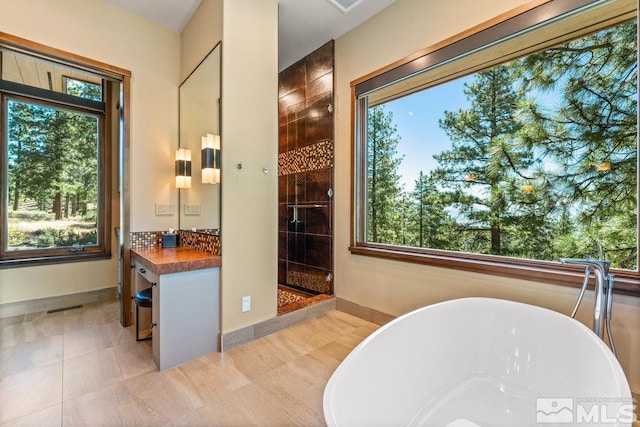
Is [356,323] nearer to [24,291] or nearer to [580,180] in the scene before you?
[580,180]

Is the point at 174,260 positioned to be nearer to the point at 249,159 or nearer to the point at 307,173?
the point at 249,159

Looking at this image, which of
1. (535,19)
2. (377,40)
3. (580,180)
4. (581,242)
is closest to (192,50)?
(377,40)

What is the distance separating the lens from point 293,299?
11.2ft

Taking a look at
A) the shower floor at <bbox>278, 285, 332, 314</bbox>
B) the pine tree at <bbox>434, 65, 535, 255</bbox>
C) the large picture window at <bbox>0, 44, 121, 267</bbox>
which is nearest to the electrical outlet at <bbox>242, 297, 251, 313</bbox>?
the shower floor at <bbox>278, 285, 332, 314</bbox>

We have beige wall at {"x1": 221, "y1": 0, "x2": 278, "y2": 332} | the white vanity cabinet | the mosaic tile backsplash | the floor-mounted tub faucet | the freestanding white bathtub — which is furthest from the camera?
the mosaic tile backsplash

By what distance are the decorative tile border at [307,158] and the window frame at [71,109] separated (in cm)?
185

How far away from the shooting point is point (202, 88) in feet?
8.59

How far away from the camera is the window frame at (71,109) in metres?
2.36

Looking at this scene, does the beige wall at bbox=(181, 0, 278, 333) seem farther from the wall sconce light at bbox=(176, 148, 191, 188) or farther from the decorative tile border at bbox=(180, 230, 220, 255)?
the wall sconce light at bbox=(176, 148, 191, 188)

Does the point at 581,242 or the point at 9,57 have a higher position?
the point at 9,57

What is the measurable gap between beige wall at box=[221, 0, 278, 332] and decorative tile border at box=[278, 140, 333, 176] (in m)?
0.83

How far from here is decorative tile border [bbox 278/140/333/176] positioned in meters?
3.26

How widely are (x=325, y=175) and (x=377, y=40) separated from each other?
1.45 m
